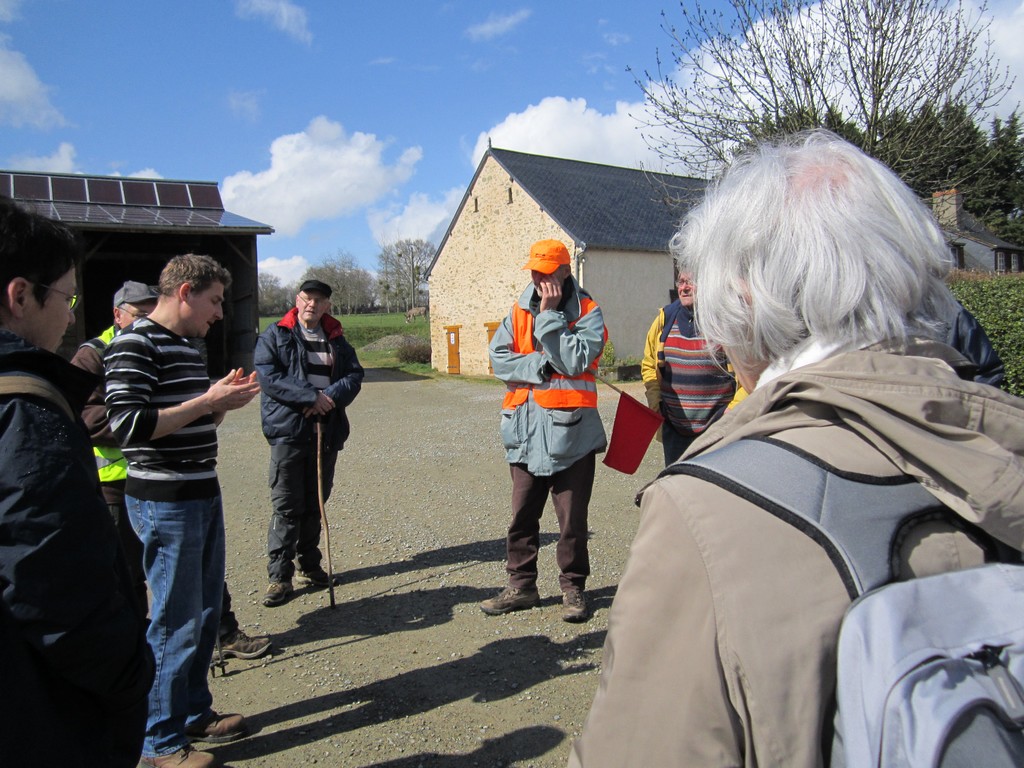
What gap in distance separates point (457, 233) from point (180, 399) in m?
22.6

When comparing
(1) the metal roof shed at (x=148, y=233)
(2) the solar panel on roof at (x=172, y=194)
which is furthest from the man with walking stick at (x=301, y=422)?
(2) the solar panel on roof at (x=172, y=194)

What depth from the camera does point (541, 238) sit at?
878 inches

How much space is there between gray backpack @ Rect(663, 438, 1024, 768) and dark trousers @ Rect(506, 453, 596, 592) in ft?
10.5

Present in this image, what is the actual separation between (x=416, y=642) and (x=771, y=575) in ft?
11.6

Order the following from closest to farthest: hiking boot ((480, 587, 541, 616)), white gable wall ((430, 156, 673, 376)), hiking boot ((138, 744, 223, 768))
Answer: hiking boot ((138, 744, 223, 768))
hiking boot ((480, 587, 541, 616))
white gable wall ((430, 156, 673, 376))

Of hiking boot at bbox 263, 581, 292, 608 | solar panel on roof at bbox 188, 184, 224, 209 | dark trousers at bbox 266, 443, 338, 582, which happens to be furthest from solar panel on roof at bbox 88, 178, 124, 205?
hiking boot at bbox 263, 581, 292, 608

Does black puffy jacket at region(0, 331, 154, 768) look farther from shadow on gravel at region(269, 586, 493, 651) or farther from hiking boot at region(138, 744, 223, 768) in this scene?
shadow on gravel at region(269, 586, 493, 651)

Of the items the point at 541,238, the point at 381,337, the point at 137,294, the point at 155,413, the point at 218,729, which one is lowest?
the point at 218,729

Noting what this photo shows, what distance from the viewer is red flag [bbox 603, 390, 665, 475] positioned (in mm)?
4289

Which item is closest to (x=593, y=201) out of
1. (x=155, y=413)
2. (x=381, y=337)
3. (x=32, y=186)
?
(x=32, y=186)

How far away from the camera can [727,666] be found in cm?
93

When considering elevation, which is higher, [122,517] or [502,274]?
[502,274]

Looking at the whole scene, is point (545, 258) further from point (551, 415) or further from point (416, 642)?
point (416, 642)

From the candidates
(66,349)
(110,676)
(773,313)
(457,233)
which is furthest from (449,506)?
(457,233)
